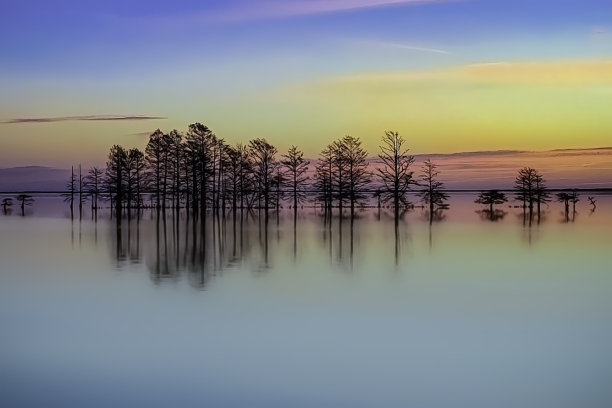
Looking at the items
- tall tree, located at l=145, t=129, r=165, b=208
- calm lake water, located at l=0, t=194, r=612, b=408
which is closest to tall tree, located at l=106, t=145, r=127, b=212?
tall tree, located at l=145, t=129, r=165, b=208

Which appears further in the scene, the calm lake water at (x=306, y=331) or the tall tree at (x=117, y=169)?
the tall tree at (x=117, y=169)

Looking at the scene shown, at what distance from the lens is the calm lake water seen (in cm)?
709

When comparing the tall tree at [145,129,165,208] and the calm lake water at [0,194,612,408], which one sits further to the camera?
the tall tree at [145,129,165,208]

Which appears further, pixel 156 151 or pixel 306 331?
pixel 156 151

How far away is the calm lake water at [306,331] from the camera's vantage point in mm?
7090

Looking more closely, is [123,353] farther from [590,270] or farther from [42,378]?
[590,270]

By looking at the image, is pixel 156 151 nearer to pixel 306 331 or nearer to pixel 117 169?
pixel 117 169

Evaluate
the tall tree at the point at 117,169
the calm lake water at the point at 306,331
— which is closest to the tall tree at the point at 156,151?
the tall tree at the point at 117,169

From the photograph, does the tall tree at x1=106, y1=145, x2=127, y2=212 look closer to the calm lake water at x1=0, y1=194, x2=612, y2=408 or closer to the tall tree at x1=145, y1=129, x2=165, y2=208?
the tall tree at x1=145, y1=129, x2=165, y2=208

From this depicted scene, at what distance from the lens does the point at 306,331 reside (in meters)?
9.79

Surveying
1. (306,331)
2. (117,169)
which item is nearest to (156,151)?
(117,169)

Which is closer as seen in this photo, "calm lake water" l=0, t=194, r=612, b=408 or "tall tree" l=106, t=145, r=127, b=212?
"calm lake water" l=0, t=194, r=612, b=408

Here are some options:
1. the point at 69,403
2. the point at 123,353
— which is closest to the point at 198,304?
the point at 123,353

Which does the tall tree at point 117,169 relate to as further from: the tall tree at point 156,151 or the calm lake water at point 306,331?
the calm lake water at point 306,331
